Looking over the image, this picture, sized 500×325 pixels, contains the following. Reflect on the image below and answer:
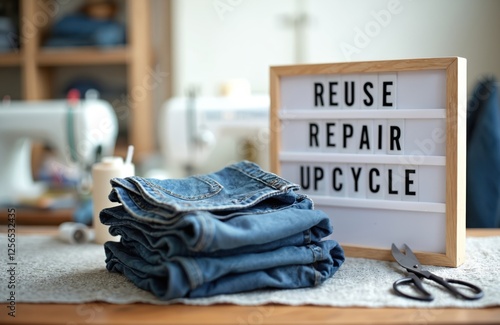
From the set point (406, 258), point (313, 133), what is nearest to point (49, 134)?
point (313, 133)

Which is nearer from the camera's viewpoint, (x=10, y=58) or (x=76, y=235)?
(x=76, y=235)

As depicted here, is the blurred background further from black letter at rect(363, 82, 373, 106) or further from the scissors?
the scissors

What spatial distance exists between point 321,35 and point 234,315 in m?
2.16

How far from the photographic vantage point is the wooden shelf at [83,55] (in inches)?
115

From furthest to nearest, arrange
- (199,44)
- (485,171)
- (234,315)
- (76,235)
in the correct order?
(199,44), (485,171), (76,235), (234,315)

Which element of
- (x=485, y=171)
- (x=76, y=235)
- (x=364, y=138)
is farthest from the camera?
(x=485, y=171)

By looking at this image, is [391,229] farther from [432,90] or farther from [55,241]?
[55,241]

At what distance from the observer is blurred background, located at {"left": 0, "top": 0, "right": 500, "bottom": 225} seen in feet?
8.59

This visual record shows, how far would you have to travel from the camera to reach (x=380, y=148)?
41.2 inches

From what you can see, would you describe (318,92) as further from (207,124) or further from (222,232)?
(207,124)

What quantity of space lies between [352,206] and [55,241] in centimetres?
62

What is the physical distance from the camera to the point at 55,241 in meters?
1.24

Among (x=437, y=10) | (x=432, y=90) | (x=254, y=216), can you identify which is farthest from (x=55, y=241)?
(x=437, y=10)

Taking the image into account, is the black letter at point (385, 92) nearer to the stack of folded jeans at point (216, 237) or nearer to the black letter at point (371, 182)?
the black letter at point (371, 182)
